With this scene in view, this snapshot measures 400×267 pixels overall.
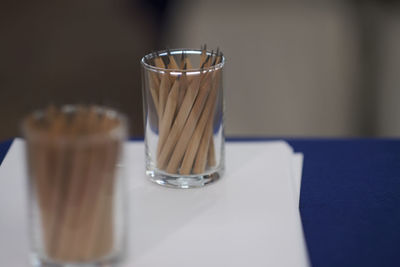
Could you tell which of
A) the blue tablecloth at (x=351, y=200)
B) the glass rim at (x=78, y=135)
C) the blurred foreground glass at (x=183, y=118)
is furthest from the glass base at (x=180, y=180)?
the glass rim at (x=78, y=135)

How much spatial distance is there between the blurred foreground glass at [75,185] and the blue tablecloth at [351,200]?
20cm

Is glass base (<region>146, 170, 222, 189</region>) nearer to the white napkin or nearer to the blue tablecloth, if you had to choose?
the white napkin

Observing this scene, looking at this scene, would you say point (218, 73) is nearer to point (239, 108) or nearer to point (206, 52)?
point (206, 52)

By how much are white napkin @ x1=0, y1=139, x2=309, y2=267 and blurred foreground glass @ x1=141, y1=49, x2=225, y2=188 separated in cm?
2

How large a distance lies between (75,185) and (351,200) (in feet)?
1.14

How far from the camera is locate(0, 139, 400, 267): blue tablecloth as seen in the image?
0.68m

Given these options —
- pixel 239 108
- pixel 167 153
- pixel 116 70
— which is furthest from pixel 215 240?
pixel 116 70

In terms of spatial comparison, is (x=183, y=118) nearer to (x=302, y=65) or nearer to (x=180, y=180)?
(x=180, y=180)

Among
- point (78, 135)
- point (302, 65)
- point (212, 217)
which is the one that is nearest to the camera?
point (78, 135)

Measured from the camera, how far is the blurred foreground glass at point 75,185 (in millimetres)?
546

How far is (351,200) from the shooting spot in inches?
31.0

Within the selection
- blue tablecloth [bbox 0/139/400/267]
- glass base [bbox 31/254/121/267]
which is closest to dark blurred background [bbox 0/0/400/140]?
blue tablecloth [bbox 0/139/400/267]

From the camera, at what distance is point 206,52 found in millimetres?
805

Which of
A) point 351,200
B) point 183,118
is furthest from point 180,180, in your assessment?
point 351,200
